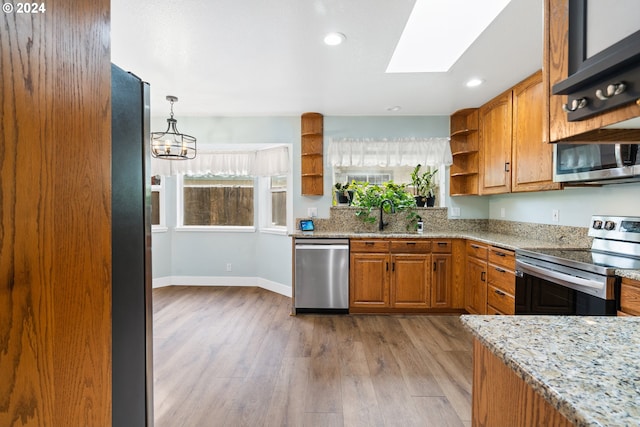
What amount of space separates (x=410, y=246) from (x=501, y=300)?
1.00 m

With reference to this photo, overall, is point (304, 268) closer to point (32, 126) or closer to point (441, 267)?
point (441, 267)

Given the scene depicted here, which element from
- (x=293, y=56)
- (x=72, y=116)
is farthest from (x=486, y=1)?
(x=72, y=116)

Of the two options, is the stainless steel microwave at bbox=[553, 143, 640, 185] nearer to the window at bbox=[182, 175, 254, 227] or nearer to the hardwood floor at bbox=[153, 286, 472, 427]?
the hardwood floor at bbox=[153, 286, 472, 427]

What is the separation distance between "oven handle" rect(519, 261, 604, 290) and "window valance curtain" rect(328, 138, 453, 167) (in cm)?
189

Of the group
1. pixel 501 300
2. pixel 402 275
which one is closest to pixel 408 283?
pixel 402 275

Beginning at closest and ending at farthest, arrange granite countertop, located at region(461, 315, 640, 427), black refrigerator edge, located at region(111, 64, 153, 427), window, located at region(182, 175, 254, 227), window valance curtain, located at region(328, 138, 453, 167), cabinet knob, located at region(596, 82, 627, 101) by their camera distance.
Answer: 1. granite countertop, located at region(461, 315, 640, 427)
2. cabinet knob, located at region(596, 82, 627, 101)
3. black refrigerator edge, located at region(111, 64, 153, 427)
4. window valance curtain, located at region(328, 138, 453, 167)
5. window, located at region(182, 175, 254, 227)

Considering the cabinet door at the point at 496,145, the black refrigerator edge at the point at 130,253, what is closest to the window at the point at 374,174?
the cabinet door at the point at 496,145

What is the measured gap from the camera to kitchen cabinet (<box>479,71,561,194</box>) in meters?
2.67

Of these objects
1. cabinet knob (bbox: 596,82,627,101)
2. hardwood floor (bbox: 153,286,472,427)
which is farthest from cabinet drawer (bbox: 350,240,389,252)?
cabinet knob (bbox: 596,82,627,101)

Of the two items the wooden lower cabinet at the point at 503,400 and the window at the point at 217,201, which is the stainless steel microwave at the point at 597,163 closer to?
the wooden lower cabinet at the point at 503,400

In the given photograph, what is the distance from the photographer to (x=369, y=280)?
344 cm

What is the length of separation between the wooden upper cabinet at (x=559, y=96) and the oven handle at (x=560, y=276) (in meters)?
1.34

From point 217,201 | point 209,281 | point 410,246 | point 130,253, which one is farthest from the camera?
point 217,201

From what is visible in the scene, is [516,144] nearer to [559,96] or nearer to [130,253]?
[559,96]
